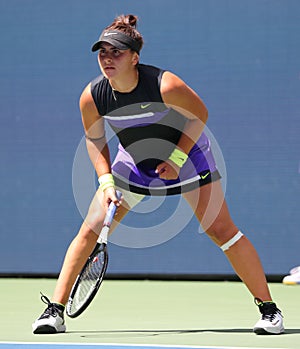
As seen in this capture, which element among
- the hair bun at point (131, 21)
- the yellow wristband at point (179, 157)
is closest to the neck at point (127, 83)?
the hair bun at point (131, 21)

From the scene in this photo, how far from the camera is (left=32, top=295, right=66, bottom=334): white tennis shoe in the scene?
4.04 meters

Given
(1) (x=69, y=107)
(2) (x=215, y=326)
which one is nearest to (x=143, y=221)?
(1) (x=69, y=107)

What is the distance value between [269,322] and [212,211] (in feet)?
1.68

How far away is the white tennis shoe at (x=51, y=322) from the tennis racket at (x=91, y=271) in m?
0.11

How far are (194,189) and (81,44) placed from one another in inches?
126

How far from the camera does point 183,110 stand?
4.02 m

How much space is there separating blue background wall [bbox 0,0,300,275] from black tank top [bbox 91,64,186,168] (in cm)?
277

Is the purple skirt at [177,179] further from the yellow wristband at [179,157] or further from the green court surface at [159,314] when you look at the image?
the green court surface at [159,314]

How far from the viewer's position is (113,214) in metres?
4.05

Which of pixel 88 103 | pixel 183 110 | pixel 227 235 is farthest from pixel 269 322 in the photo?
pixel 88 103

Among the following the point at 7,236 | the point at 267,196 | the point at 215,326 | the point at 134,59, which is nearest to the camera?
the point at 134,59

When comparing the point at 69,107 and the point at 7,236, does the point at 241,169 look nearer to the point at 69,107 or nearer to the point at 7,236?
the point at 69,107

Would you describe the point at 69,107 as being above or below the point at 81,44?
below

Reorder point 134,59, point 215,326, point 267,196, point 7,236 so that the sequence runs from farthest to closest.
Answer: point 7,236 < point 267,196 < point 215,326 < point 134,59
